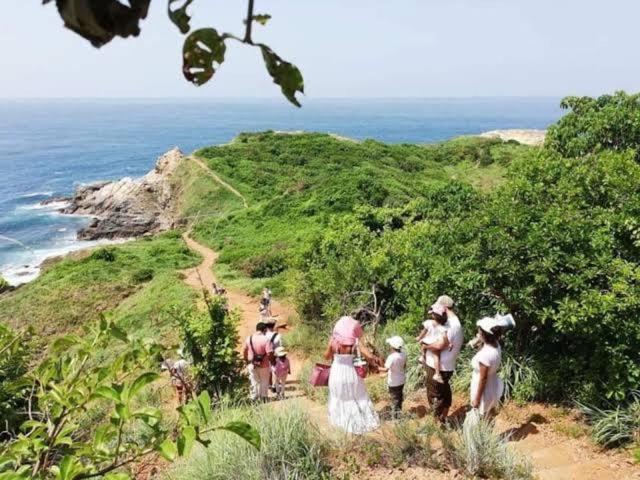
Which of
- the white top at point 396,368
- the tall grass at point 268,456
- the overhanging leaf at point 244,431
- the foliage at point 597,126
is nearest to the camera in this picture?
the overhanging leaf at point 244,431

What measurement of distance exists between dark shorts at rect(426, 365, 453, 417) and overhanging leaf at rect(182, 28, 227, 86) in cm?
605

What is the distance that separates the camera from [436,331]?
21.9 feet

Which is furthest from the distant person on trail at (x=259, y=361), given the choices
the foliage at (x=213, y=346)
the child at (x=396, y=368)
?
the child at (x=396, y=368)

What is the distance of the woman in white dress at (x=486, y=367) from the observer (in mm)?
6127

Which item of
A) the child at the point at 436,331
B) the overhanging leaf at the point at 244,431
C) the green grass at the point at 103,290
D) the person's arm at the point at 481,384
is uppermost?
the overhanging leaf at the point at 244,431

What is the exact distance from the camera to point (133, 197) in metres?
43.2

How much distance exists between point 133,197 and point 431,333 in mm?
39968

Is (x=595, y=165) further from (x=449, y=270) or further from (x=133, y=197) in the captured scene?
(x=133, y=197)

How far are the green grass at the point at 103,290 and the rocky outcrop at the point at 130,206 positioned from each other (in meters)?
10.8

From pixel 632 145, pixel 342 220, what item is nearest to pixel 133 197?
pixel 342 220

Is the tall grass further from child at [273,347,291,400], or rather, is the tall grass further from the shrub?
the shrub

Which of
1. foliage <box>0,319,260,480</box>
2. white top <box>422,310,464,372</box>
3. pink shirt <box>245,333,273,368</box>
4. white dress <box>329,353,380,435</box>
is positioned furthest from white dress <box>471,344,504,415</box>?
foliage <box>0,319,260,480</box>

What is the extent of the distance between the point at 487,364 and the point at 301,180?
3060 centimetres

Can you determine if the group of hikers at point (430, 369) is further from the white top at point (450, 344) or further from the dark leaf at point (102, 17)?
the dark leaf at point (102, 17)
